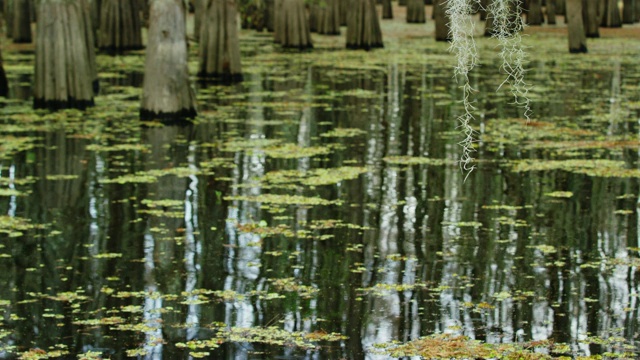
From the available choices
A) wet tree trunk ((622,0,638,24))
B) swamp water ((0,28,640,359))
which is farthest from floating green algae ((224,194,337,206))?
wet tree trunk ((622,0,638,24))

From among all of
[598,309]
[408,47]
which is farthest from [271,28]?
[598,309]

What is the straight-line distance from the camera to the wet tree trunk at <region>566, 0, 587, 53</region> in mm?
16938

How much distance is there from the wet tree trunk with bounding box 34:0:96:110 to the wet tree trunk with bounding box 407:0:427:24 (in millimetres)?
16721

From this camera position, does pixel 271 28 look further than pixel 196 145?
Yes

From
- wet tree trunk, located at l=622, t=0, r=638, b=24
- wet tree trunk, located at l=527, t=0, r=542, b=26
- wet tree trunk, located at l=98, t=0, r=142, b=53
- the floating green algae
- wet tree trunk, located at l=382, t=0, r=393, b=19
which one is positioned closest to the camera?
the floating green algae

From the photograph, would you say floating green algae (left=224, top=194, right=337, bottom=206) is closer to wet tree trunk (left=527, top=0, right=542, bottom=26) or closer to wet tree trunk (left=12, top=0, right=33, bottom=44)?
wet tree trunk (left=12, top=0, right=33, bottom=44)

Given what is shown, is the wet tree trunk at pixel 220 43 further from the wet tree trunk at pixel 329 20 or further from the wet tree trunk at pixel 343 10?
the wet tree trunk at pixel 343 10

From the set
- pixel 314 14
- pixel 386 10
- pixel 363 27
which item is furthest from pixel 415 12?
pixel 363 27

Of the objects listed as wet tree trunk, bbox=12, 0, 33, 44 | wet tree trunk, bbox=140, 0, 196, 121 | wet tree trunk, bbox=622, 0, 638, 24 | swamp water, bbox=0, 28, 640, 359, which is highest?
wet tree trunk, bbox=622, 0, 638, 24

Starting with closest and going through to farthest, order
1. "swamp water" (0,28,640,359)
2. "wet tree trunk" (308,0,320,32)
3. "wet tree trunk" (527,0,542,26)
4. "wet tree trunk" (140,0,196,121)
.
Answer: "swamp water" (0,28,640,359) < "wet tree trunk" (140,0,196,121) < "wet tree trunk" (308,0,320,32) < "wet tree trunk" (527,0,542,26)

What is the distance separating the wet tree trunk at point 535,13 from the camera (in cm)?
2494

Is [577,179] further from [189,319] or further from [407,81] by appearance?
[407,81]

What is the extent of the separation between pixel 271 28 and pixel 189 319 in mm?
21562

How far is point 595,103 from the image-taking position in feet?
38.2
